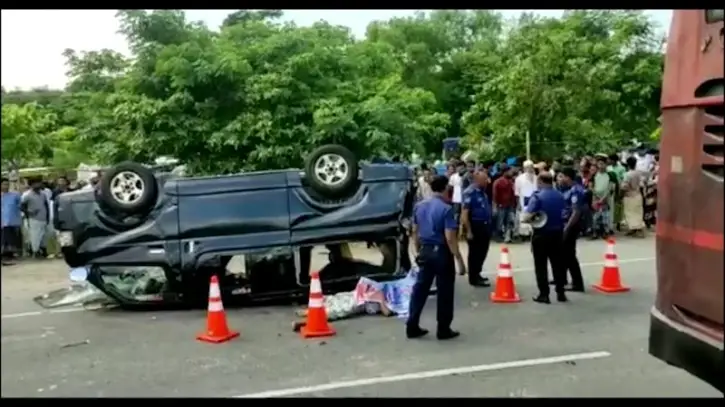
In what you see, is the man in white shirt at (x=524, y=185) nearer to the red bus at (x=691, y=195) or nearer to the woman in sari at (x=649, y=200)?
the woman in sari at (x=649, y=200)

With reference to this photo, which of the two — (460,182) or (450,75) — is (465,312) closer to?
(460,182)

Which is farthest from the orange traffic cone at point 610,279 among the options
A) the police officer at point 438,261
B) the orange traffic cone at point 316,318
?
the orange traffic cone at point 316,318

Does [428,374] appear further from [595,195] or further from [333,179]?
[595,195]

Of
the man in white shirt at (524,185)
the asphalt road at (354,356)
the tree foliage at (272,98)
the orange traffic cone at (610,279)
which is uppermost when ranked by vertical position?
the tree foliage at (272,98)

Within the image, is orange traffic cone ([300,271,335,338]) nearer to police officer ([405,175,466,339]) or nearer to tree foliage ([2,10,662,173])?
police officer ([405,175,466,339])

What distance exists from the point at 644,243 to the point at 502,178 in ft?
9.16

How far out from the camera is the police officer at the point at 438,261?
305 inches


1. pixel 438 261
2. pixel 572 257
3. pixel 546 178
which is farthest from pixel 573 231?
pixel 438 261

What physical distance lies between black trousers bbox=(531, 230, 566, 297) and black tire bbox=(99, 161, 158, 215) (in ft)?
14.0

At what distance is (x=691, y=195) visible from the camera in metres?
4.38

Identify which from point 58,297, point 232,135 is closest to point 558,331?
point 58,297

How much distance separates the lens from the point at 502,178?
16062 mm

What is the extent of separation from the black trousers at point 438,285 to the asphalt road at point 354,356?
248 mm

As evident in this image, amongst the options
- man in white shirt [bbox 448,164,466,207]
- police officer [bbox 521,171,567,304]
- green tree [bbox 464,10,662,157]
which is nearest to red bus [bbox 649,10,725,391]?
police officer [bbox 521,171,567,304]
